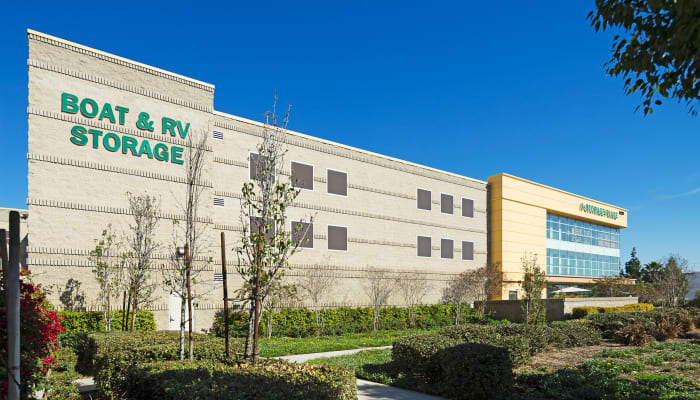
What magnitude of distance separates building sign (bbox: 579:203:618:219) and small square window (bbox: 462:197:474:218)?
1618 centimetres

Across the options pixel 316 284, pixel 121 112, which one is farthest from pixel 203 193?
pixel 316 284

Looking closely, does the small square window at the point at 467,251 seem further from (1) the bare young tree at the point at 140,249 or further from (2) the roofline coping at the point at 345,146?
(1) the bare young tree at the point at 140,249

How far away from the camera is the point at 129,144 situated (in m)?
21.1

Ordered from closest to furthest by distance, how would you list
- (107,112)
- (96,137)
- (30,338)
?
(30,338) < (96,137) < (107,112)

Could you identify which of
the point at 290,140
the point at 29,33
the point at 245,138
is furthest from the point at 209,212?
the point at 29,33

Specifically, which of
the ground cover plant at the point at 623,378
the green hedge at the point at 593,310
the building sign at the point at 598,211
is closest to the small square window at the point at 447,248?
the green hedge at the point at 593,310

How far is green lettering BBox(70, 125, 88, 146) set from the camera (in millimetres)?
19578

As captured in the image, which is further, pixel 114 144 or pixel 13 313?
pixel 114 144

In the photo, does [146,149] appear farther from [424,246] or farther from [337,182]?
[424,246]

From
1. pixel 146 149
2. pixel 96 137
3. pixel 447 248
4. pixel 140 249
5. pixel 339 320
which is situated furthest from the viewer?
pixel 447 248

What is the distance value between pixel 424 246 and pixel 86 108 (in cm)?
2362

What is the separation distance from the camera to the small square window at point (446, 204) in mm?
36406

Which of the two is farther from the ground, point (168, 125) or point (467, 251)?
point (168, 125)

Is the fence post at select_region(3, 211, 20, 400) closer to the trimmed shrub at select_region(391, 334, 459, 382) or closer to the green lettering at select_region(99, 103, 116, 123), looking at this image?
the trimmed shrub at select_region(391, 334, 459, 382)
